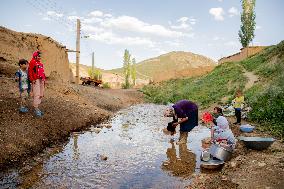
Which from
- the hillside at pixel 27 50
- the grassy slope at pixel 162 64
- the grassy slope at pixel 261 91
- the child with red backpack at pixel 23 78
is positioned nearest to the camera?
the child with red backpack at pixel 23 78

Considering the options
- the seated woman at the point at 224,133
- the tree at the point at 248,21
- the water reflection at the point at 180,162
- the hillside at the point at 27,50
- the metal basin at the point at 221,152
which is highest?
the tree at the point at 248,21

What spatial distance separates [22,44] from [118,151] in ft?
43.4

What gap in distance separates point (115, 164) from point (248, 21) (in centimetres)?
4240

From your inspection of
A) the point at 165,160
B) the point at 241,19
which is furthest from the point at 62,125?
the point at 241,19

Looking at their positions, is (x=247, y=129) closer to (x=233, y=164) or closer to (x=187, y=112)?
(x=187, y=112)

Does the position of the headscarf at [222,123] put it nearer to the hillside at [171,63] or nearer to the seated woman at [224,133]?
the seated woman at [224,133]

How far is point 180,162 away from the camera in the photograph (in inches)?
301

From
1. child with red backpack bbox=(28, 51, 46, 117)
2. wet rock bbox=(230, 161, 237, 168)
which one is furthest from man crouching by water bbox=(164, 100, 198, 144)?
child with red backpack bbox=(28, 51, 46, 117)

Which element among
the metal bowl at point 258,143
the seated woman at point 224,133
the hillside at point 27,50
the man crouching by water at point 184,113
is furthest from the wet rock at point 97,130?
the hillside at point 27,50

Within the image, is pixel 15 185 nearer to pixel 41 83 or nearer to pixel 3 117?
pixel 3 117

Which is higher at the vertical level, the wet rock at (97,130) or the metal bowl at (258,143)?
the metal bowl at (258,143)

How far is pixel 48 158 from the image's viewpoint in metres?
7.56

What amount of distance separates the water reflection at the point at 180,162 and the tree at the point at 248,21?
39595 millimetres

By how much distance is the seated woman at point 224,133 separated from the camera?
764 centimetres
